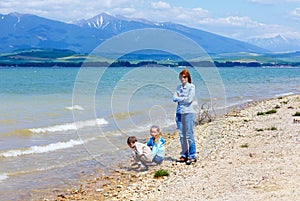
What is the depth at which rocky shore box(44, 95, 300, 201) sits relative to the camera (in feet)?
31.0

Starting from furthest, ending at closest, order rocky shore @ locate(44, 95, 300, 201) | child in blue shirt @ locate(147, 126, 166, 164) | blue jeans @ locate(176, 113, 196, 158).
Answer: child in blue shirt @ locate(147, 126, 166, 164) < blue jeans @ locate(176, 113, 196, 158) < rocky shore @ locate(44, 95, 300, 201)

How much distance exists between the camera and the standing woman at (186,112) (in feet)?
39.5

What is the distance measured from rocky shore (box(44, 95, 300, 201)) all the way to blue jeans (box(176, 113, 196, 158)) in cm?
42

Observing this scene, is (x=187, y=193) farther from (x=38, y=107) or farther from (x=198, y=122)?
(x=38, y=107)

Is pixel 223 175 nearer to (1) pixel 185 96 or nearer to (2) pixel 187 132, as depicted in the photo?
(2) pixel 187 132

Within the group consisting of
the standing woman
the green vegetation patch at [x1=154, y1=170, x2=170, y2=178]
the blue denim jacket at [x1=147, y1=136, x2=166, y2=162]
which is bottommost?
the green vegetation patch at [x1=154, y1=170, x2=170, y2=178]

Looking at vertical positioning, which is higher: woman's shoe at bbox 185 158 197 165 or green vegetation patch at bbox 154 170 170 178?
woman's shoe at bbox 185 158 197 165

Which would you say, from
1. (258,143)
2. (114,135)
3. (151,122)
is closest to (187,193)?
(258,143)

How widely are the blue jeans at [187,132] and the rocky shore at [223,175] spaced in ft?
1.38

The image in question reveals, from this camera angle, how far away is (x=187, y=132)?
41.3ft

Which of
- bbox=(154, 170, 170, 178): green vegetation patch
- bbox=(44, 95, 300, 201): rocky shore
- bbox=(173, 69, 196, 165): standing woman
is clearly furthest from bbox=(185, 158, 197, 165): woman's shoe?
bbox=(154, 170, 170, 178): green vegetation patch

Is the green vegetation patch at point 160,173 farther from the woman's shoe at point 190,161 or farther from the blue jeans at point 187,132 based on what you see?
the blue jeans at point 187,132

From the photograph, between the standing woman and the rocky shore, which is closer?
the rocky shore

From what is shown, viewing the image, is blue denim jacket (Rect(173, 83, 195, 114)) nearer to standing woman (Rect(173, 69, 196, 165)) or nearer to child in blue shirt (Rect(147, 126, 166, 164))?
standing woman (Rect(173, 69, 196, 165))
